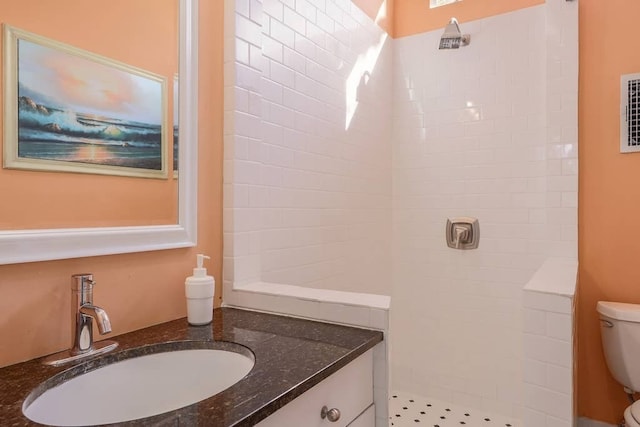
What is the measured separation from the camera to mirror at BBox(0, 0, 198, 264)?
36.4 inches

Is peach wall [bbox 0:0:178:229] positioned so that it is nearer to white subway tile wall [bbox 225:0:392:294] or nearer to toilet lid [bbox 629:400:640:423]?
white subway tile wall [bbox 225:0:392:294]

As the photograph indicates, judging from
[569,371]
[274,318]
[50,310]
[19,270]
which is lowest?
[569,371]

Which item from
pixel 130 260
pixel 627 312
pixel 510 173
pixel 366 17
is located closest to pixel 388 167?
pixel 510 173

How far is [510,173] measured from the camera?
2516 mm

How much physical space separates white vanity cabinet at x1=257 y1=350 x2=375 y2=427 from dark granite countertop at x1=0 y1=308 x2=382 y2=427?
0.04 metres

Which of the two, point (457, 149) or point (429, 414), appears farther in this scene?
point (457, 149)

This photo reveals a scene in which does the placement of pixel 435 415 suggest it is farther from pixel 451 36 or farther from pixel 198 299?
pixel 451 36

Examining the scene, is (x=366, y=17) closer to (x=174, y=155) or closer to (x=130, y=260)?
(x=174, y=155)

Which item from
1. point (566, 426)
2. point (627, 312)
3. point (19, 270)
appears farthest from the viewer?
point (627, 312)

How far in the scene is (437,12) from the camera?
2.75 meters

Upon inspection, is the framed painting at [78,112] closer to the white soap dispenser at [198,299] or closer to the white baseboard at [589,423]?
the white soap dispenser at [198,299]

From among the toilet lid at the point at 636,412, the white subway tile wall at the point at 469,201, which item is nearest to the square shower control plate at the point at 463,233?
the white subway tile wall at the point at 469,201

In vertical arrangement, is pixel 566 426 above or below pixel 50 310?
below

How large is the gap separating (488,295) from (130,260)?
217 cm
